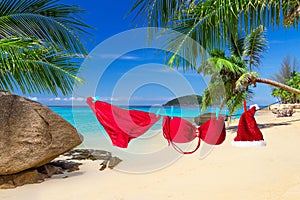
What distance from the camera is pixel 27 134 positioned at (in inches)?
173

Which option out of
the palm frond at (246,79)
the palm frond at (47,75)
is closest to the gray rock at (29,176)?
the palm frond at (47,75)

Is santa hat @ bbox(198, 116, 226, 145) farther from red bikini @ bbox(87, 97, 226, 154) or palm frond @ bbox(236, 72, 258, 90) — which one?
palm frond @ bbox(236, 72, 258, 90)

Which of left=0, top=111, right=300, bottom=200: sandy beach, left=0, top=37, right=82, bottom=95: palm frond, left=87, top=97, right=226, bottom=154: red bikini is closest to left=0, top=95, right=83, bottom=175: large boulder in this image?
left=0, top=111, right=300, bottom=200: sandy beach

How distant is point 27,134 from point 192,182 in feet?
8.25

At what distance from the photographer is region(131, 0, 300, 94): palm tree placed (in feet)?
8.42

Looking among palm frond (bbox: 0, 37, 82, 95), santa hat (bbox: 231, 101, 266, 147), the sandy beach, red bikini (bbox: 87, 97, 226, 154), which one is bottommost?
the sandy beach

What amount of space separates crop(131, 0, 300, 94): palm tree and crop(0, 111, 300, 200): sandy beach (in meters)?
1.75

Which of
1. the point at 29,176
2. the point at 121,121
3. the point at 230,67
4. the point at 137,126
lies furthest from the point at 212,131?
the point at 230,67

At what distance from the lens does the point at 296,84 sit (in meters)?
22.8

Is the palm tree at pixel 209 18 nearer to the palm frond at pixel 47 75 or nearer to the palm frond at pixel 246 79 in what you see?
the palm frond at pixel 47 75

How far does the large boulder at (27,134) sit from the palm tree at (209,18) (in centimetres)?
258

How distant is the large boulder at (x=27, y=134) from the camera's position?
4.32m

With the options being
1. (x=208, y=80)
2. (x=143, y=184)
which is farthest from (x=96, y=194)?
(x=208, y=80)

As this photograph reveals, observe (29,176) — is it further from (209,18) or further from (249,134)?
(209,18)
